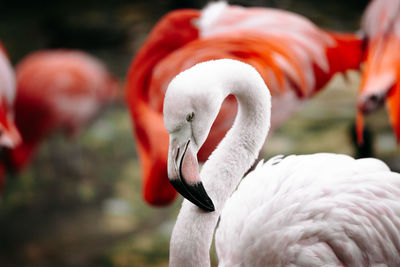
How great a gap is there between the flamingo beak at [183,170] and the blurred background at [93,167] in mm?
868

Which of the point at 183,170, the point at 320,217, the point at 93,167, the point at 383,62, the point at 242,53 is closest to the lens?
the point at 183,170

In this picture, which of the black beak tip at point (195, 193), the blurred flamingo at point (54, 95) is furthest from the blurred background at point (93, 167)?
the black beak tip at point (195, 193)

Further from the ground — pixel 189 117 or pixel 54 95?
pixel 189 117

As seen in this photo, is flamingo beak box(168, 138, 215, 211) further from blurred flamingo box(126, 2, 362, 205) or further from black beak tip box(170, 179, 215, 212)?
blurred flamingo box(126, 2, 362, 205)

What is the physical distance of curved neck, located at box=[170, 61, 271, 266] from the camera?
36.4 inches

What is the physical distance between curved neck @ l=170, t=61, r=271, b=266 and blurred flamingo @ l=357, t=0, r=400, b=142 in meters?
0.62

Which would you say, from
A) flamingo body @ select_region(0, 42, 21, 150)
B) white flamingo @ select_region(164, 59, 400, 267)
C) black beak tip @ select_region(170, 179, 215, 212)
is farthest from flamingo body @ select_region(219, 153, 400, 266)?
flamingo body @ select_region(0, 42, 21, 150)

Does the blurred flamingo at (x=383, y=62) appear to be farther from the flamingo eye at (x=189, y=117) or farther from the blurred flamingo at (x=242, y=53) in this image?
the flamingo eye at (x=189, y=117)

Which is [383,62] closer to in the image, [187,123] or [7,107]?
[187,123]

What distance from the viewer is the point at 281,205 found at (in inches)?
40.1

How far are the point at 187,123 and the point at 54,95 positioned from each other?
154 centimetres

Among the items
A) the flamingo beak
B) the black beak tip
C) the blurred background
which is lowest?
the blurred background

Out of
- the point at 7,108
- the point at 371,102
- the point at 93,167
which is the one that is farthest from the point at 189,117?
the point at 93,167

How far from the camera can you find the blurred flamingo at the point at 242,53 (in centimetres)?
139
